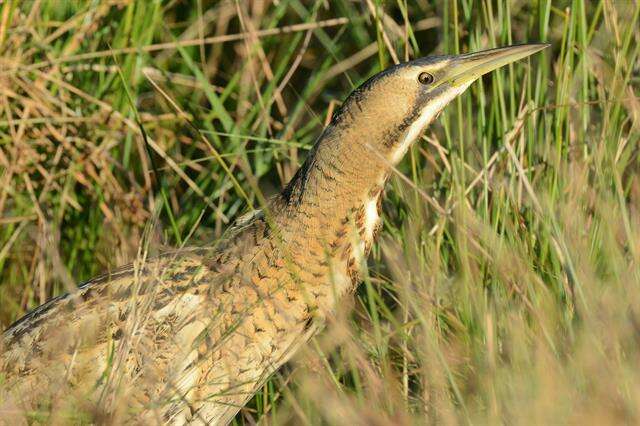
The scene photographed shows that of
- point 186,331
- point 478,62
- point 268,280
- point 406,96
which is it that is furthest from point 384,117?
point 186,331

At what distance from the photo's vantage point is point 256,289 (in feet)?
7.69

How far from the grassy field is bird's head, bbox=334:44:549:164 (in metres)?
0.15

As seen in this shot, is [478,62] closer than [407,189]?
Yes

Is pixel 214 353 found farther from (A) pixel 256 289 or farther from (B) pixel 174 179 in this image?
(B) pixel 174 179

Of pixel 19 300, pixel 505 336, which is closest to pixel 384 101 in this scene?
pixel 505 336

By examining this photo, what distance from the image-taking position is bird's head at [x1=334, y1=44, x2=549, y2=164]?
7.64 ft

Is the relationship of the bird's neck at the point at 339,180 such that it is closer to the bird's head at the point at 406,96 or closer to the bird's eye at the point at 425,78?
the bird's head at the point at 406,96

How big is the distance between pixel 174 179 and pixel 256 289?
3.92 ft

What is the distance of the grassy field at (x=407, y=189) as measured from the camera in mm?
1868

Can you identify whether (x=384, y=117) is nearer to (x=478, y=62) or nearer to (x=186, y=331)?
(x=478, y=62)

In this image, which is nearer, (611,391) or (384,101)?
(611,391)

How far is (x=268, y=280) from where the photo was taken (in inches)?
93.7

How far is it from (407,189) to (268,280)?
1.78ft

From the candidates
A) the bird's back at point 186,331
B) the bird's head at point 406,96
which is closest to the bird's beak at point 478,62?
the bird's head at point 406,96
